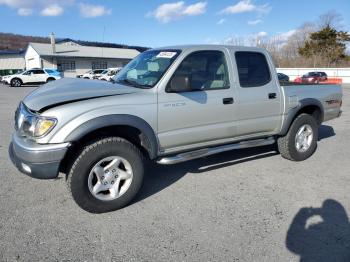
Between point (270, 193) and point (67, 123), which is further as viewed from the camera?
point (270, 193)

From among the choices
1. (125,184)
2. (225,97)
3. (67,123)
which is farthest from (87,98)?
(225,97)

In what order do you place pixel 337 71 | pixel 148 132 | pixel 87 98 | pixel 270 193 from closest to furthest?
pixel 87 98 → pixel 148 132 → pixel 270 193 → pixel 337 71

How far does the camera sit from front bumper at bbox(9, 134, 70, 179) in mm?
3158

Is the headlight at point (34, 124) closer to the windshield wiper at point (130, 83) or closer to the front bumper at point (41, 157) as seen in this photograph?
the front bumper at point (41, 157)

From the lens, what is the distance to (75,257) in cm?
280

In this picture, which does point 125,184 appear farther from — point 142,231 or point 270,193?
point 270,193

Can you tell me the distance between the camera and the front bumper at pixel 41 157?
3.16 metres

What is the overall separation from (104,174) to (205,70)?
1941 mm

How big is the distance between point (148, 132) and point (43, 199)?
1594 millimetres

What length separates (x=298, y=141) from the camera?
18.0ft

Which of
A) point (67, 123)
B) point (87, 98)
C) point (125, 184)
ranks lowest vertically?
point (125, 184)

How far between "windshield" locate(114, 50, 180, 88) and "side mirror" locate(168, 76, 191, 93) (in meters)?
0.19

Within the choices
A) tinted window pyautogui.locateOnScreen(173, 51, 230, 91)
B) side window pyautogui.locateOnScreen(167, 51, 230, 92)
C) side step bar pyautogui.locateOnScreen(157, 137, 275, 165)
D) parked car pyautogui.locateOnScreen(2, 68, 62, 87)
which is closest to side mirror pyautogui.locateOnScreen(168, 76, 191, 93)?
side window pyautogui.locateOnScreen(167, 51, 230, 92)

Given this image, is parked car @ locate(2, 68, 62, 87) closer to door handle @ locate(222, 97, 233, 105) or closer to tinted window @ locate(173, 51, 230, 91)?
tinted window @ locate(173, 51, 230, 91)
